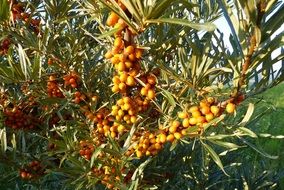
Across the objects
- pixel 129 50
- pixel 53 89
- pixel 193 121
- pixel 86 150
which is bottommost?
pixel 86 150

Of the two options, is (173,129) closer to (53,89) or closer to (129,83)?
(129,83)

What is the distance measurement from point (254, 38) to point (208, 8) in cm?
61

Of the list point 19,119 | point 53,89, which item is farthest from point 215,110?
point 19,119

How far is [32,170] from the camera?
156cm

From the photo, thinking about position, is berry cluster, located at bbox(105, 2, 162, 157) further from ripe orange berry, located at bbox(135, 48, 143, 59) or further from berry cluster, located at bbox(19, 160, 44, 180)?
berry cluster, located at bbox(19, 160, 44, 180)

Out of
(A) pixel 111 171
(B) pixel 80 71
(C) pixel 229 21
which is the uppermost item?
(C) pixel 229 21

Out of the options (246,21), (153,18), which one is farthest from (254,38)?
(153,18)

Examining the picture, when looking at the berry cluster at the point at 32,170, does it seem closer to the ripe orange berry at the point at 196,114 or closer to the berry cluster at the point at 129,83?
the berry cluster at the point at 129,83

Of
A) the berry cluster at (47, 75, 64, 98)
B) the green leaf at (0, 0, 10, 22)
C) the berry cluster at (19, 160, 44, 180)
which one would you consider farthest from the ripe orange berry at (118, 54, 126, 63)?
the berry cluster at (19, 160, 44, 180)

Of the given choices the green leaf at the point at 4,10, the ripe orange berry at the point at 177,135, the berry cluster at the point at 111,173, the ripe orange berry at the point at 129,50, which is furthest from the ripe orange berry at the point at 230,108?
the green leaf at the point at 4,10

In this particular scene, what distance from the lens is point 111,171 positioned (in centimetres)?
125

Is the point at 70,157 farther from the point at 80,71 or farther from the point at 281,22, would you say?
the point at 281,22

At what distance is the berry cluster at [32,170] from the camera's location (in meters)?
1.56

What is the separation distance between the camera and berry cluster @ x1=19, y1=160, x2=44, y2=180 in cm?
156
